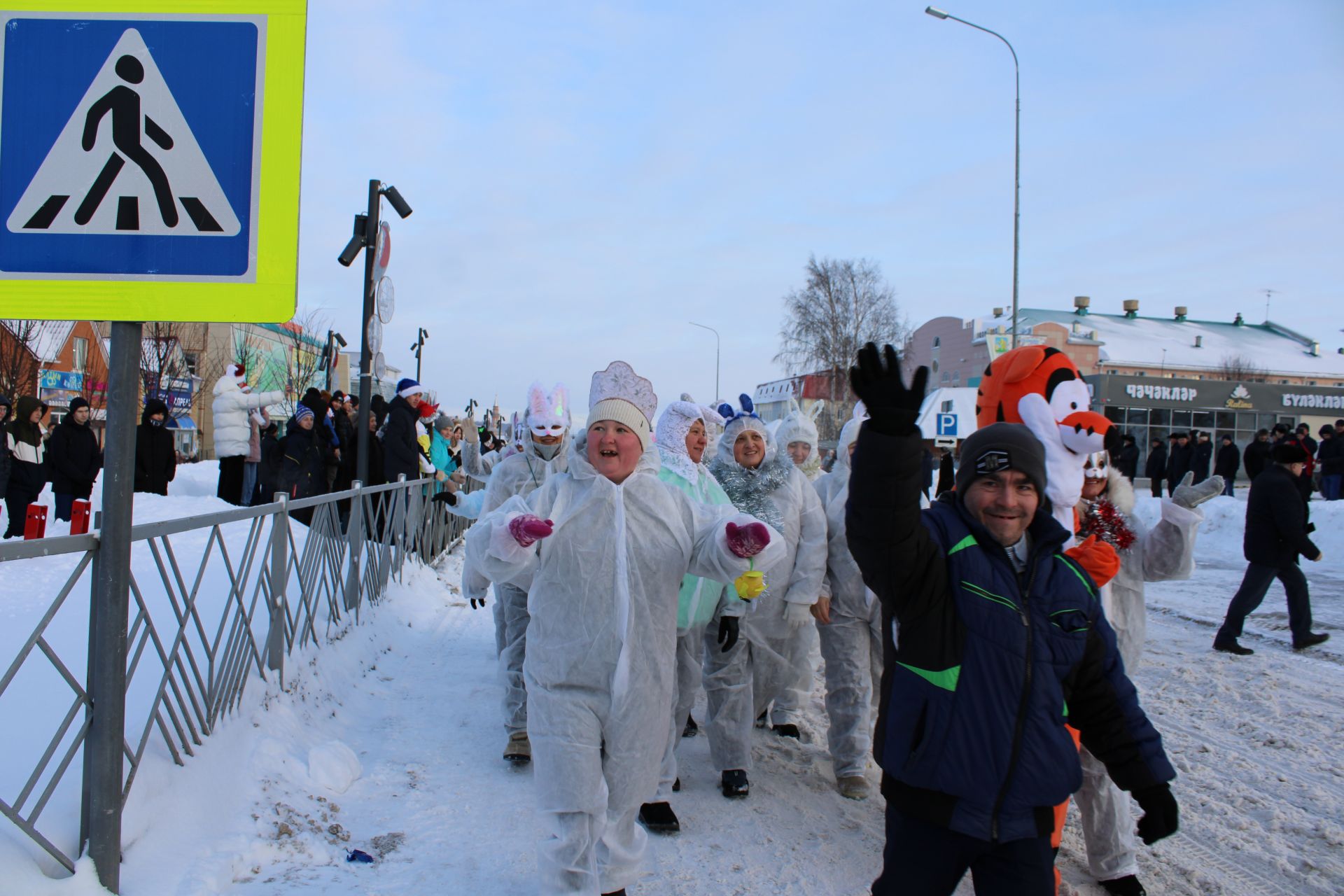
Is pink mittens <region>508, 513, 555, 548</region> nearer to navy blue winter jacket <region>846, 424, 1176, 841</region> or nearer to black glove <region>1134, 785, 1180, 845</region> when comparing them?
navy blue winter jacket <region>846, 424, 1176, 841</region>

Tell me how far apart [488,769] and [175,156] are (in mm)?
3227

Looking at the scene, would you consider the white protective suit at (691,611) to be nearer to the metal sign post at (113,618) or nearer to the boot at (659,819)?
the boot at (659,819)

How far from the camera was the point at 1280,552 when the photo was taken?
740 centimetres

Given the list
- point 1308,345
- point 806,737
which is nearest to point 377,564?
point 806,737

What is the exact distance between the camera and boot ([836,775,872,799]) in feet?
13.9

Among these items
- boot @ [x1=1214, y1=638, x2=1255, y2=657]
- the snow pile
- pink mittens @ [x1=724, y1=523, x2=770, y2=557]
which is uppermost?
pink mittens @ [x1=724, y1=523, x2=770, y2=557]

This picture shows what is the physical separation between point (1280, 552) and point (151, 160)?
856 centimetres

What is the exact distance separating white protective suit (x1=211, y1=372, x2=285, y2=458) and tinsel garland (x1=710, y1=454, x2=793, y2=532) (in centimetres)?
723

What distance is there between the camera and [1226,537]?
14062mm

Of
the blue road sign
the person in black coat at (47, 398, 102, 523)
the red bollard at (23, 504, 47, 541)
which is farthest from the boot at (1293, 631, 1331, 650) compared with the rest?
the person in black coat at (47, 398, 102, 523)

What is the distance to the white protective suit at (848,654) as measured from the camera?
437 cm

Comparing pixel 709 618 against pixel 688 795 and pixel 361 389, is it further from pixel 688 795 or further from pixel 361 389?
pixel 361 389

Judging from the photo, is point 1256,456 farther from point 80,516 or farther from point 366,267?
Result: point 80,516

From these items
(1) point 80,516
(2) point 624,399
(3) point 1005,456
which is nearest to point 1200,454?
(2) point 624,399
